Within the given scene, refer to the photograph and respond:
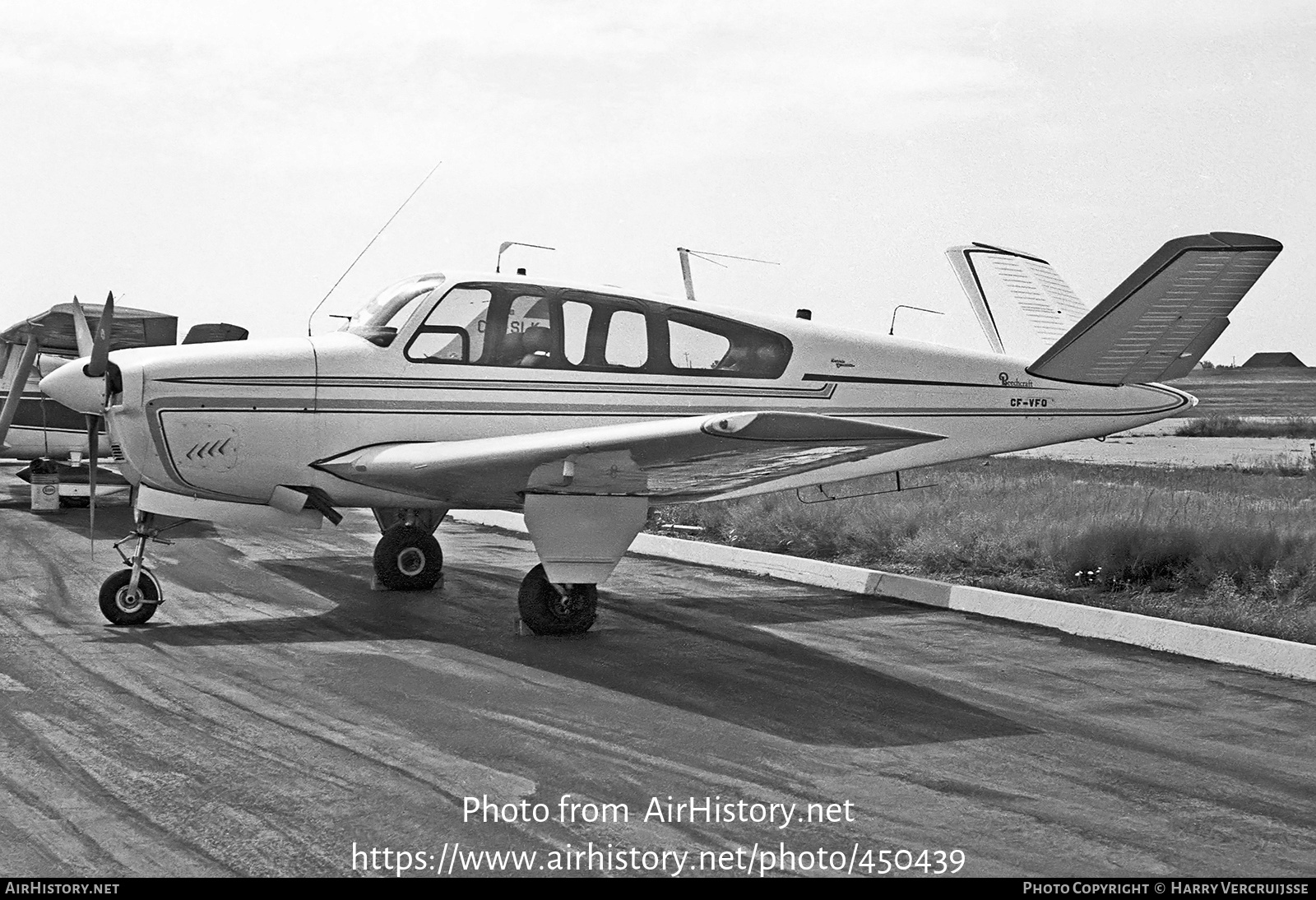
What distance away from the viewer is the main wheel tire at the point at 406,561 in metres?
11.2

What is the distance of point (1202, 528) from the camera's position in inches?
407

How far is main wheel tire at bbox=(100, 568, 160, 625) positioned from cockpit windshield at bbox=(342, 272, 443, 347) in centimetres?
235

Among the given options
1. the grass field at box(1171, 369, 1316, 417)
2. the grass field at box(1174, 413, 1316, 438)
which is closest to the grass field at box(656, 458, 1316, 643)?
the grass field at box(1171, 369, 1316, 417)

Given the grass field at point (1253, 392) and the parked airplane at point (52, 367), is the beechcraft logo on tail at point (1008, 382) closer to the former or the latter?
the grass field at point (1253, 392)

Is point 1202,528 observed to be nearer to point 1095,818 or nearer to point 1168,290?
point 1168,290

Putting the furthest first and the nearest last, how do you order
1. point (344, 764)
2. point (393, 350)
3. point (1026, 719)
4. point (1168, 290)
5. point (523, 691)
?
point (1168, 290) → point (393, 350) → point (523, 691) → point (1026, 719) → point (344, 764)

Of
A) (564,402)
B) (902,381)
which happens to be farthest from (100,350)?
(902,381)

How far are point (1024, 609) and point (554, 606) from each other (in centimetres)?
345

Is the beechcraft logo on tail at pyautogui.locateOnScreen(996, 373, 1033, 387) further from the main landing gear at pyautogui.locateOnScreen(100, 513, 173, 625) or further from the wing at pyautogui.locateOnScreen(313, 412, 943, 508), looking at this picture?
the main landing gear at pyautogui.locateOnScreen(100, 513, 173, 625)

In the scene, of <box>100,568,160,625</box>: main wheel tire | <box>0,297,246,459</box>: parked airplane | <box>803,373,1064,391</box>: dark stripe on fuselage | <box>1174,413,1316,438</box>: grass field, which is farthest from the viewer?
<box>1174,413,1316,438</box>: grass field

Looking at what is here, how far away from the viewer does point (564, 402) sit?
10062 millimetres

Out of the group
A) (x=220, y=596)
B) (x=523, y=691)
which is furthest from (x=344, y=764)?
(x=220, y=596)

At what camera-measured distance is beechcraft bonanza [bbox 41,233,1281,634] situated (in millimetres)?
8859
